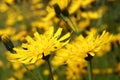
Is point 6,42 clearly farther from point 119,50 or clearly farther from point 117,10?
point 117,10

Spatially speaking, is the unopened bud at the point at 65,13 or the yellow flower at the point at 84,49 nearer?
the yellow flower at the point at 84,49

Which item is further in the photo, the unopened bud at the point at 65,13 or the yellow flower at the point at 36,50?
the unopened bud at the point at 65,13

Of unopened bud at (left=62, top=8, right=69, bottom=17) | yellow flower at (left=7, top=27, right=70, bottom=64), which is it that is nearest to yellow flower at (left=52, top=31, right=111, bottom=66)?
yellow flower at (left=7, top=27, right=70, bottom=64)

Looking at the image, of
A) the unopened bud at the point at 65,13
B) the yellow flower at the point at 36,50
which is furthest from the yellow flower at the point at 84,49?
the unopened bud at the point at 65,13

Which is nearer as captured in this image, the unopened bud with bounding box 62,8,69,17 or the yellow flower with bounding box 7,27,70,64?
the yellow flower with bounding box 7,27,70,64

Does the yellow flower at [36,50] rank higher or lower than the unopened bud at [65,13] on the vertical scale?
lower

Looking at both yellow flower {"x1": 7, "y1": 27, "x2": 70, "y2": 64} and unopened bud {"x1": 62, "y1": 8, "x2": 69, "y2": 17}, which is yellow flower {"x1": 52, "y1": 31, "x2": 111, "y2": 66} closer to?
yellow flower {"x1": 7, "y1": 27, "x2": 70, "y2": 64}

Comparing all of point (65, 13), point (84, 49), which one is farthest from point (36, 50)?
point (65, 13)

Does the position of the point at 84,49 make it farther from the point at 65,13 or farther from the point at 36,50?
the point at 65,13

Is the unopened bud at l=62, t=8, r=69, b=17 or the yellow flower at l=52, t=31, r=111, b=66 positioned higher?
the unopened bud at l=62, t=8, r=69, b=17

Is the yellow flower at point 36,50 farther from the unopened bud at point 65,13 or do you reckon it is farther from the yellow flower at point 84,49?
the unopened bud at point 65,13

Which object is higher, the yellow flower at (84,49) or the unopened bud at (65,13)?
the unopened bud at (65,13)

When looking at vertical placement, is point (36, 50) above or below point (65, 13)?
below

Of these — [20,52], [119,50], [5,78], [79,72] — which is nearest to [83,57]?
[20,52]
